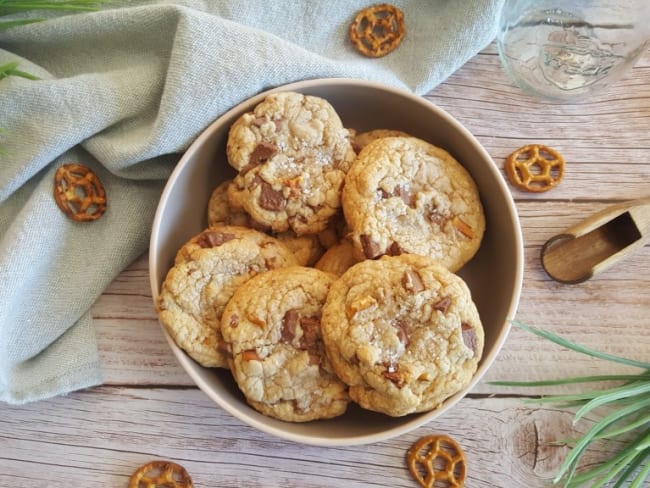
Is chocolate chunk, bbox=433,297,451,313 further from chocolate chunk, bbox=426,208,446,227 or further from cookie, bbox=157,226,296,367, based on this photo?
cookie, bbox=157,226,296,367

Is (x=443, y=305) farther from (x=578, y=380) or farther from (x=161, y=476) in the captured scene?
(x=161, y=476)

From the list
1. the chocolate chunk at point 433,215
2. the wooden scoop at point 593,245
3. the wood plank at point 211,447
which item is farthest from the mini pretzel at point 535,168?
the wood plank at point 211,447

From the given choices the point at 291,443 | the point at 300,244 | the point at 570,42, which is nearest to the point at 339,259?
the point at 300,244

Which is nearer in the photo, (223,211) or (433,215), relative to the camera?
(433,215)

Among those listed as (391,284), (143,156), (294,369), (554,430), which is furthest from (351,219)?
(554,430)

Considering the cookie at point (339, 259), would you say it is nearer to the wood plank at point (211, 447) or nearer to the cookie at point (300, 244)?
the cookie at point (300, 244)

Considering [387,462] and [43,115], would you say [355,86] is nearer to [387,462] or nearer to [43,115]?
[43,115]
